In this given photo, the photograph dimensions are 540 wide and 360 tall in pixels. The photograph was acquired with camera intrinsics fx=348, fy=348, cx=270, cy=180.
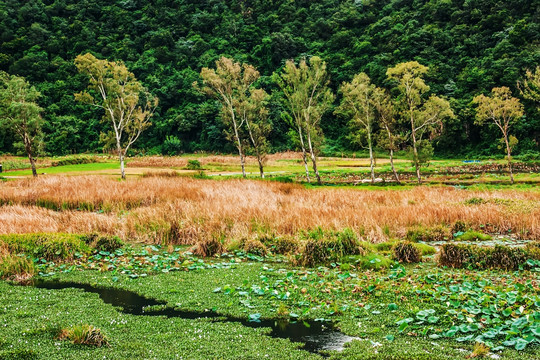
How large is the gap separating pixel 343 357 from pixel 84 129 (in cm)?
11182

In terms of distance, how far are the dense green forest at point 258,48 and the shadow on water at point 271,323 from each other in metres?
76.3

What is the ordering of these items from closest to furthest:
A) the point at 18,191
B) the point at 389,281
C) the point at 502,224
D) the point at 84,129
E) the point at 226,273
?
the point at 389,281
the point at 226,273
the point at 502,224
the point at 18,191
the point at 84,129

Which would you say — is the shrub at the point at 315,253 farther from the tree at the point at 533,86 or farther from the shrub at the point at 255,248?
the tree at the point at 533,86

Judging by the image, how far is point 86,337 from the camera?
19.4 feet

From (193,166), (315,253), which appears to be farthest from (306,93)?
(315,253)

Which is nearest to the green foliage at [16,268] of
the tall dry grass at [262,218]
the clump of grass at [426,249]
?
the tall dry grass at [262,218]

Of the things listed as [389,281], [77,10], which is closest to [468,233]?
[389,281]

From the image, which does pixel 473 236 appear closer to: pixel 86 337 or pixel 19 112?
pixel 86 337

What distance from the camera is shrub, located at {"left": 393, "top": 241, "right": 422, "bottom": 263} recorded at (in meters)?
11.9

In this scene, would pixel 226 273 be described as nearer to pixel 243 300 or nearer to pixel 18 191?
pixel 243 300

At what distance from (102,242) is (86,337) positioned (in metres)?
8.35

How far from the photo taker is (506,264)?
35.4 feet

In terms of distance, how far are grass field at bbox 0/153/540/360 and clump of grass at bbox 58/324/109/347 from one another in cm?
3

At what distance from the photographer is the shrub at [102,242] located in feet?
44.0
